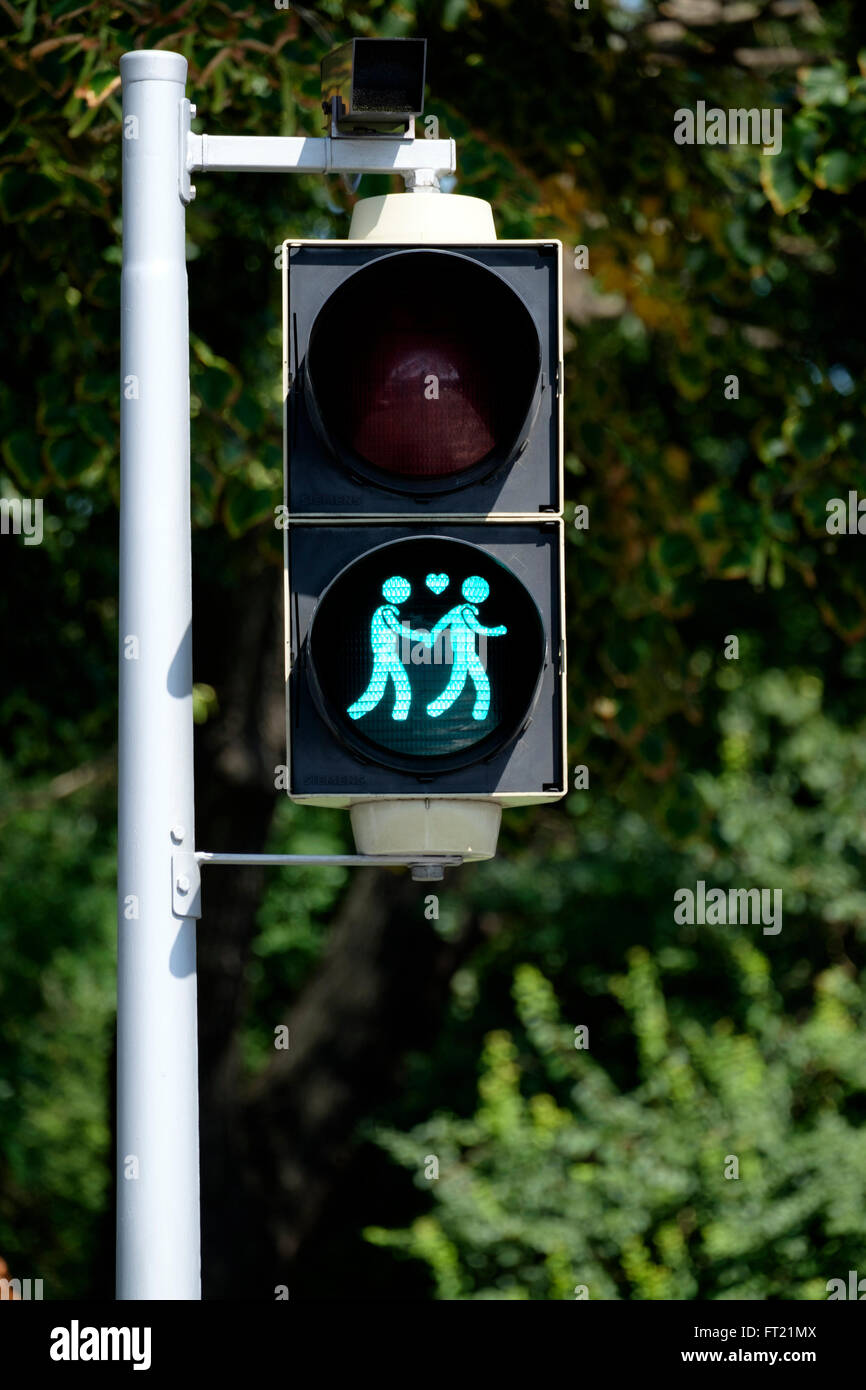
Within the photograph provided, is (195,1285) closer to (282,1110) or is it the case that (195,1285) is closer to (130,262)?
(130,262)

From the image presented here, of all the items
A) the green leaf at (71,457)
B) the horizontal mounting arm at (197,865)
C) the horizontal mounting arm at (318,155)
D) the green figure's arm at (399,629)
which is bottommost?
the horizontal mounting arm at (197,865)

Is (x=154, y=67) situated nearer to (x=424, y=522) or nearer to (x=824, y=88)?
(x=424, y=522)

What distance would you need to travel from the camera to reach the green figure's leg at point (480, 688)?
9.71ft

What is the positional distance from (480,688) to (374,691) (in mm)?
172

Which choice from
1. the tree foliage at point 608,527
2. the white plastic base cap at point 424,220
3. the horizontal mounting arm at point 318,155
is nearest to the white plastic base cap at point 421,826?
the tree foliage at point 608,527

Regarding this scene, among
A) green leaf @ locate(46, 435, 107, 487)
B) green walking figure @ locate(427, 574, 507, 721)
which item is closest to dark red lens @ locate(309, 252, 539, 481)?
green walking figure @ locate(427, 574, 507, 721)

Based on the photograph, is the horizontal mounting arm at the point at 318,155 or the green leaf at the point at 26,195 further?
the green leaf at the point at 26,195

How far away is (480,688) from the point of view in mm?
2971

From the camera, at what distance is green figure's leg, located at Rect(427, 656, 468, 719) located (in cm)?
Answer: 294

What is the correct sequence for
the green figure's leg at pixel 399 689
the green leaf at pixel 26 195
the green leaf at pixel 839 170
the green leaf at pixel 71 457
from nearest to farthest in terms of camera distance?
the green figure's leg at pixel 399 689
the green leaf at pixel 839 170
the green leaf at pixel 26 195
the green leaf at pixel 71 457

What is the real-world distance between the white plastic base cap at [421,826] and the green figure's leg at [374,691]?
161 millimetres

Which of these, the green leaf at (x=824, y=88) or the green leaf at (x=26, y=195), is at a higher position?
the green leaf at (x=824, y=88)

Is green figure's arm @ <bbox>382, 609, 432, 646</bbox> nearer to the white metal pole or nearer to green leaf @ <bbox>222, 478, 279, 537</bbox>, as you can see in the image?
the white metal pole

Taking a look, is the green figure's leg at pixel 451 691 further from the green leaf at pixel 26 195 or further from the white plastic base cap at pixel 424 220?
the green leaf at pixel 26 195
